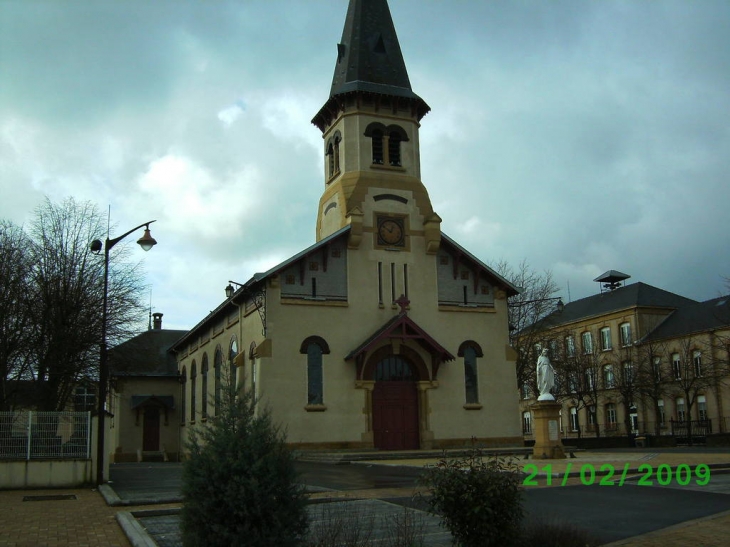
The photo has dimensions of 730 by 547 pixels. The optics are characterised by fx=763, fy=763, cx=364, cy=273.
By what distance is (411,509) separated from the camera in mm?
12938

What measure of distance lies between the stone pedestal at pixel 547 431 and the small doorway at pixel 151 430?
28.6 meters

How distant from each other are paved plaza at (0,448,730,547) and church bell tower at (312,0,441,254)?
15.8 meters

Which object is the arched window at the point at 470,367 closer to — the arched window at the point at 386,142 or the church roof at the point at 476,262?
the church roof at the point at 476,262

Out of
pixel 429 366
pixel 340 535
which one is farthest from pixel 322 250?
pixel 340 535

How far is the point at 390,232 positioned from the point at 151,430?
2206 centimetres

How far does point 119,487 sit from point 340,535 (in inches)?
460

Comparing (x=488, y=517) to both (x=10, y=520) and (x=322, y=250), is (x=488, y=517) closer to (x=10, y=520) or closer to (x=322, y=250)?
(x=10, y=520)

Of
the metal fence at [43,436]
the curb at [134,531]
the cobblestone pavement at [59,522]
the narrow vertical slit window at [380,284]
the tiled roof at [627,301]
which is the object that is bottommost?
the cobblestone pavement at [59,522]

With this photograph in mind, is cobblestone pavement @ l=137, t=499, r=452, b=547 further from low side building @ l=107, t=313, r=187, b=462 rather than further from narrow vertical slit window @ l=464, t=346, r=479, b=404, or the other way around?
low side building @ l=107, t=313, r=187, b=462

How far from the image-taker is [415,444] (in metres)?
33.0

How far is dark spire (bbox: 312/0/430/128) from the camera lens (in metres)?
36.3

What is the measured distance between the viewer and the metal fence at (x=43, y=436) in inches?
758

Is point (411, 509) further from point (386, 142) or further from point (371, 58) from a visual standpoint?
point (371, 58)

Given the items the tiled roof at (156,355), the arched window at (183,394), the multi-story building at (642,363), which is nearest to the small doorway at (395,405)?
the multi-story building at (642,363)
